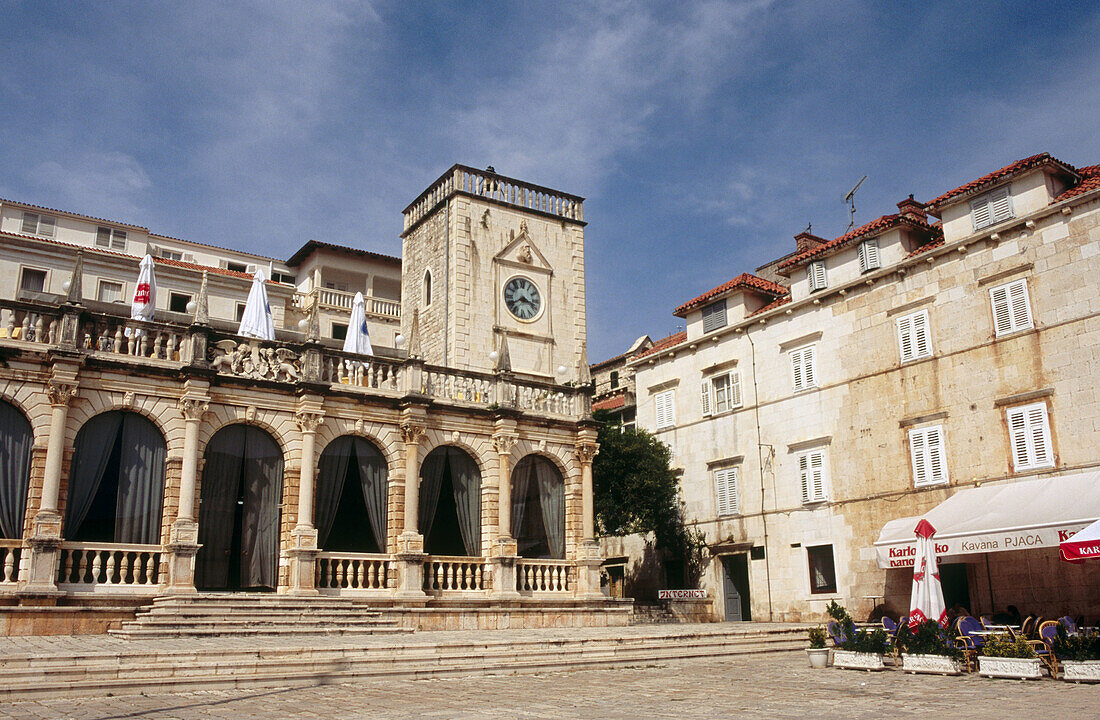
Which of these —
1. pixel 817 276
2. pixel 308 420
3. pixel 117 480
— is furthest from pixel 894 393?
pixel 117 480

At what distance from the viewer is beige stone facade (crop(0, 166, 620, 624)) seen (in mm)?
20422

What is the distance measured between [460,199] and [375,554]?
16262 mm

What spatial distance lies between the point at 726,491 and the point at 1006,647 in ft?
57.4

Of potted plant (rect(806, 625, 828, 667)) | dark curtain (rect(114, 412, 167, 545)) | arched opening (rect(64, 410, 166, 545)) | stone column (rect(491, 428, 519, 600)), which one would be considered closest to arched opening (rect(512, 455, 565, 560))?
stone column (rect(491, 428, 519, 600))

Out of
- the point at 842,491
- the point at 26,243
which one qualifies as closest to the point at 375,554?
the point at 842,491

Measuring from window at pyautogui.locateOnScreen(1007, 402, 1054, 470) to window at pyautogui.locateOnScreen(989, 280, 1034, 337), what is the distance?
230 centimetres

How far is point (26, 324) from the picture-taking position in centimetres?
2095

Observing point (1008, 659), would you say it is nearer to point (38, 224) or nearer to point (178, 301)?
point (178, 301)

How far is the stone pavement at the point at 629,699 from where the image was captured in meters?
11.7

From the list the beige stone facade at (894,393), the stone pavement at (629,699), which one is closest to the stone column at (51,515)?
the stone pavement at (629,699)

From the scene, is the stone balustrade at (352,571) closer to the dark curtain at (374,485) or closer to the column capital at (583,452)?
the dark curtain at (374,485)

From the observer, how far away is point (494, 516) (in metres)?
25.8

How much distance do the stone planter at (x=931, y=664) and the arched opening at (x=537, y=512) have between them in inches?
466

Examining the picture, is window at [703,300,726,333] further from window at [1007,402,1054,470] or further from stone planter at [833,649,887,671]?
stone planter at [833,649,887,671]
